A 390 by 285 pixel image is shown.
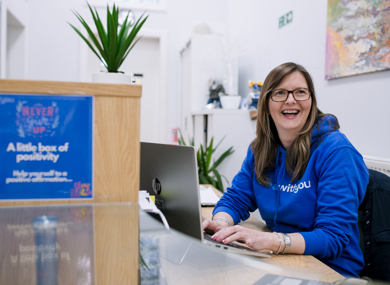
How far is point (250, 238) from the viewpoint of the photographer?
1.11 m

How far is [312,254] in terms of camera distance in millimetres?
1132

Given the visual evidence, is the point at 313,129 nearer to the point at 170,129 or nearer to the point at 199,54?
the point at 199,54

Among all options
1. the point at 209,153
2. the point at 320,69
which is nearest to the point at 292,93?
the point at 320,69

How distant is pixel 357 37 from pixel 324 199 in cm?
137

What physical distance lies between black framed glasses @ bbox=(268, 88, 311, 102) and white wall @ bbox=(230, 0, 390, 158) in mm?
807

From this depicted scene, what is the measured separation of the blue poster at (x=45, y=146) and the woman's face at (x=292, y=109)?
928 mm

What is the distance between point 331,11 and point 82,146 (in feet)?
7.47

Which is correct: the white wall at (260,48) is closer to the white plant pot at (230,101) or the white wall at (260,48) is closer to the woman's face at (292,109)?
the white plant pot at (230,101)

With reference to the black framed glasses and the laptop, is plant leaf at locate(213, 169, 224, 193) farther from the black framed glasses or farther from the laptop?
the laptop

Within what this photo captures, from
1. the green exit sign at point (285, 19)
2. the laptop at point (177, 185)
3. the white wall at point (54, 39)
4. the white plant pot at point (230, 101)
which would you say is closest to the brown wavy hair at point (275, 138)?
the laptop at point (177, 185)

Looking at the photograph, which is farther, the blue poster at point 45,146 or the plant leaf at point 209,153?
the plant leaf at point 209,153

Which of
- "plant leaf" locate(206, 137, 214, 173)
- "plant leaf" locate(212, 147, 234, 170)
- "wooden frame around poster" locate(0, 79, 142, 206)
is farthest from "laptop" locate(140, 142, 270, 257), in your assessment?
"plant leaf" locate(212, 147, 234, 170)

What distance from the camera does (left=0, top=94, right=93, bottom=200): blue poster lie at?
0.66 metres

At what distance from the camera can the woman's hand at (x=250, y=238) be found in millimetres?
1101
